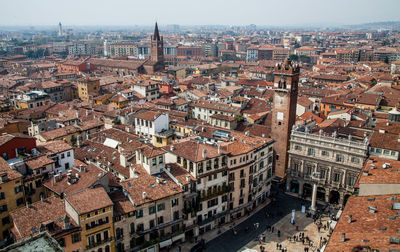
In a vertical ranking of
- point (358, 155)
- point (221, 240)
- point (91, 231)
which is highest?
point (358, 155)

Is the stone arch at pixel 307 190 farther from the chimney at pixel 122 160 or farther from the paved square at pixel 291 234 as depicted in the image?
the chimney at pixel 122 160

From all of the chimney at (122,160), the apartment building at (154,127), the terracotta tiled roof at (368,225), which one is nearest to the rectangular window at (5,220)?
the chimney at (122,160)

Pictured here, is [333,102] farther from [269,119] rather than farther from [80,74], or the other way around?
[80,74]

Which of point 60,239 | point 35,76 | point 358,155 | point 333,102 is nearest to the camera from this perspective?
point 60,239

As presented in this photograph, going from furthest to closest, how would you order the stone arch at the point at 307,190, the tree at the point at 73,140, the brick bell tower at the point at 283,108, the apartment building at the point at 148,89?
1. the apartment building at the point at 148,89
2. the tree at the point at 73,140
3. the brick bell tower at the point at 283,108
4. the stone arch at the point at 307,190

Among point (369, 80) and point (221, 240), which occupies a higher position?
point (369, 80)

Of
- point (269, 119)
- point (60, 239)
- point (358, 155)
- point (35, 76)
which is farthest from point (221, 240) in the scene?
point (35, 76)

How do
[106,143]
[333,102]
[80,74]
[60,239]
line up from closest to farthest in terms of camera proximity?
[60,239], [106,143], [333,102], [80,74]

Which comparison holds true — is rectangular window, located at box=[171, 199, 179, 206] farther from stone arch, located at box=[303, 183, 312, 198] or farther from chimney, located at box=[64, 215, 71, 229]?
stone arch, located at box=[303, 183, 312, 198]
